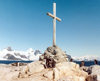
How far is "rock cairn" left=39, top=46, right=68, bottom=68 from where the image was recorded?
16.8 metres

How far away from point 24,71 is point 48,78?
10.7 ft

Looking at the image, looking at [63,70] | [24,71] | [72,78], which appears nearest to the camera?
[72,78]

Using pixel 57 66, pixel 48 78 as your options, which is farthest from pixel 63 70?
pixel 48 78

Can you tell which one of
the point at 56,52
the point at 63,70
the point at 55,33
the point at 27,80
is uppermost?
the point at 55,33

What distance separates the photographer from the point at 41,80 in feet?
45.6

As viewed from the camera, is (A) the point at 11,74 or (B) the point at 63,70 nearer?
(B) the point at 63,70

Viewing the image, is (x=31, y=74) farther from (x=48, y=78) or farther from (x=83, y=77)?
(x=83, y=77)

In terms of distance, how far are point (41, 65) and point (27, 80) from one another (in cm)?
275

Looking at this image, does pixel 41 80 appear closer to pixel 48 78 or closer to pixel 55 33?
pixel 48 78

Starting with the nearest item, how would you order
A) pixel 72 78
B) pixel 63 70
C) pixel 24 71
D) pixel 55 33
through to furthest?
pixel 72 78
pixel 63 70
pixel 24 71
pixel 55 33

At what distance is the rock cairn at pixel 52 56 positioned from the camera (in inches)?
660

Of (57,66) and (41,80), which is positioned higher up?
(57,66)

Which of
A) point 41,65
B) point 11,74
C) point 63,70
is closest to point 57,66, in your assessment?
point 63,70

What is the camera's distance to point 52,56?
17.0 m
